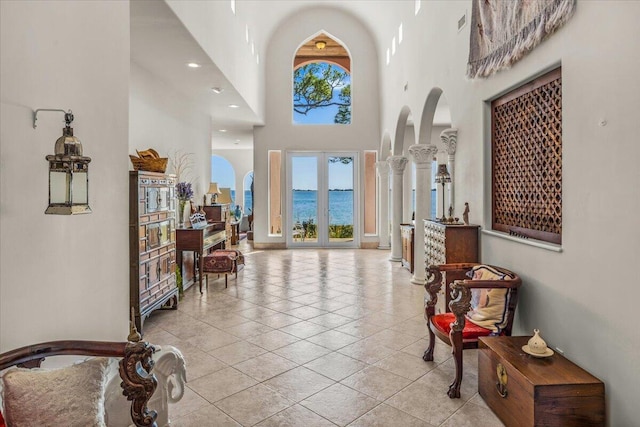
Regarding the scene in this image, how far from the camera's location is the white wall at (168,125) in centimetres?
546

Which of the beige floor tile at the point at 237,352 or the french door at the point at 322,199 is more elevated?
the french door at the point at 322,199

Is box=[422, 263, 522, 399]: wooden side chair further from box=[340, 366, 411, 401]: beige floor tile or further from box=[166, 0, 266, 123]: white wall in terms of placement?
box=[166, 0, 266, 123]: white wall

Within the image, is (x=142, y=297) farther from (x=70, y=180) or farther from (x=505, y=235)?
(x=505, y=235)

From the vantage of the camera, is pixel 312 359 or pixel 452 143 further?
pixel 452 143

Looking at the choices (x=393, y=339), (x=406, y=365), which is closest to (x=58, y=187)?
(x=406, y=365)

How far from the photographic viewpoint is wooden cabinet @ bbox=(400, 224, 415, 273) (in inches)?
300

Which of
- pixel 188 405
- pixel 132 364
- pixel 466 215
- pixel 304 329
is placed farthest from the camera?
pixel 466 215

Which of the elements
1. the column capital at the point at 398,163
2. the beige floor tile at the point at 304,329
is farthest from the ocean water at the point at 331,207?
the beige floor tile at the point at 304,329

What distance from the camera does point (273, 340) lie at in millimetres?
4137

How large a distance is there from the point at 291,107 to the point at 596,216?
368 inches

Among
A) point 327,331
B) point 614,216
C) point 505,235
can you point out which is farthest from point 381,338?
point 614,216

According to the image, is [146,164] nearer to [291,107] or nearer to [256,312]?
[256,312]

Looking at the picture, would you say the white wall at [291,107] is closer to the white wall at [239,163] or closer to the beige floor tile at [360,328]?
the white wall at [239,163]

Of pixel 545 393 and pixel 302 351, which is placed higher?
pixel 545 393
